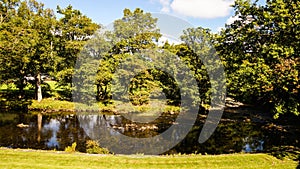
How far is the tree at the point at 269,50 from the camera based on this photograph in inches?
738

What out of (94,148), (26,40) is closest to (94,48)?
(26,40)

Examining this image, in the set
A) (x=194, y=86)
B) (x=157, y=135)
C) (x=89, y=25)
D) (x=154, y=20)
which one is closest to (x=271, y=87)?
(x=157, y=135)

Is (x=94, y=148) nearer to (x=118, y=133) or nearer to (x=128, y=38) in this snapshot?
(x=118, y=133)

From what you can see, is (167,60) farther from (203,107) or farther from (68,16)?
(68,16)

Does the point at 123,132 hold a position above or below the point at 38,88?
below

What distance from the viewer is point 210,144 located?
21.3 metres

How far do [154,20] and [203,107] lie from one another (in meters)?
13.1

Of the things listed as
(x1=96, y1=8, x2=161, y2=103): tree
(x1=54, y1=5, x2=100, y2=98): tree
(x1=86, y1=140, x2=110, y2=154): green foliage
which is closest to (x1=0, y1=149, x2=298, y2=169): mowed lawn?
(x1=86, y1=140, x2=110, y2=154): green foliage

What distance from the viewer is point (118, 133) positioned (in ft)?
79.3

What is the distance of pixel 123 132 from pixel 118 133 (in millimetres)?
635

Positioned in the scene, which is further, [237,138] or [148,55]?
[148,55]

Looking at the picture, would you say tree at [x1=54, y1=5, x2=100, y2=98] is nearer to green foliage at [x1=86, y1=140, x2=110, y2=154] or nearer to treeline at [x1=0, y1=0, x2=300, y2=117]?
treeline at [x1=0, y1=0, x2=300, y2=117]

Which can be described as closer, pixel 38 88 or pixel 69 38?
pixel 38 88

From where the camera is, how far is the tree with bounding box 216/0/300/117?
1873 cm
